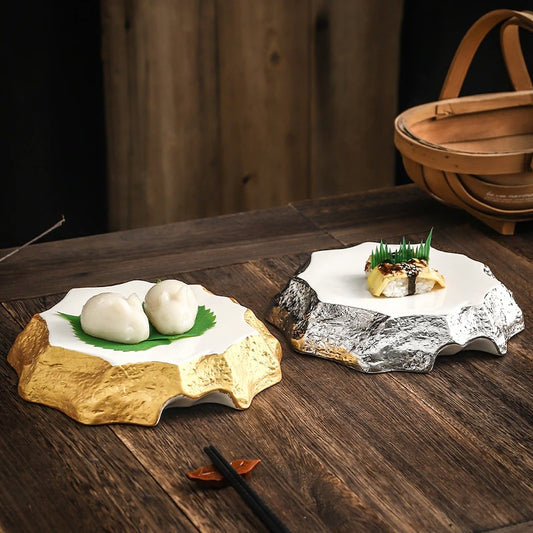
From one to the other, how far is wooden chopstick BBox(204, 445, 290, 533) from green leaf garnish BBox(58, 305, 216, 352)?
164mm

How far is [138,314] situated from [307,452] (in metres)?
0.26

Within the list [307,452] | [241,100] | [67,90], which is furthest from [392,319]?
[241,100]

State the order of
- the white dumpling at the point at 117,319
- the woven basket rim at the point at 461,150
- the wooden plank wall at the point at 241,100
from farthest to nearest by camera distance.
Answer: the wooden plank wall at the point at 241,100 < the woven basket rim at the point at 461,150 < the white dumpling at the point at 117,319

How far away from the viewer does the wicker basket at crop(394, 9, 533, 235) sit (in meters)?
1.64

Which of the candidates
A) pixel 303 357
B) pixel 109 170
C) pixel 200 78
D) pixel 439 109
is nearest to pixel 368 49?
pixel 200 78

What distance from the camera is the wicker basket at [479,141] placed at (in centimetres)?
164

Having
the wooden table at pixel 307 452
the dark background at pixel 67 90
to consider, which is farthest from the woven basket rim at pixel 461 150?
the dark background at pixel 67 90

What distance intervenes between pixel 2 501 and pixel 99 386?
0.61ft

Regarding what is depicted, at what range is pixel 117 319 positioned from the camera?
3.89 feet

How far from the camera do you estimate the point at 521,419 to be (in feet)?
3.88

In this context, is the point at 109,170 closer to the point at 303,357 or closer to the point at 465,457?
the point at 303,357

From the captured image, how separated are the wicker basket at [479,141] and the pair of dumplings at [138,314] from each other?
24.7 inches

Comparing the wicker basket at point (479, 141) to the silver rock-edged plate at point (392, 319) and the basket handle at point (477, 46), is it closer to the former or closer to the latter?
the basket handle at point (477, 46)

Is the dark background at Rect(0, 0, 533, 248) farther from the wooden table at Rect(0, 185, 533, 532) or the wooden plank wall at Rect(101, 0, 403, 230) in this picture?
the wooden table at Rect(0, 185, 533, 532)
